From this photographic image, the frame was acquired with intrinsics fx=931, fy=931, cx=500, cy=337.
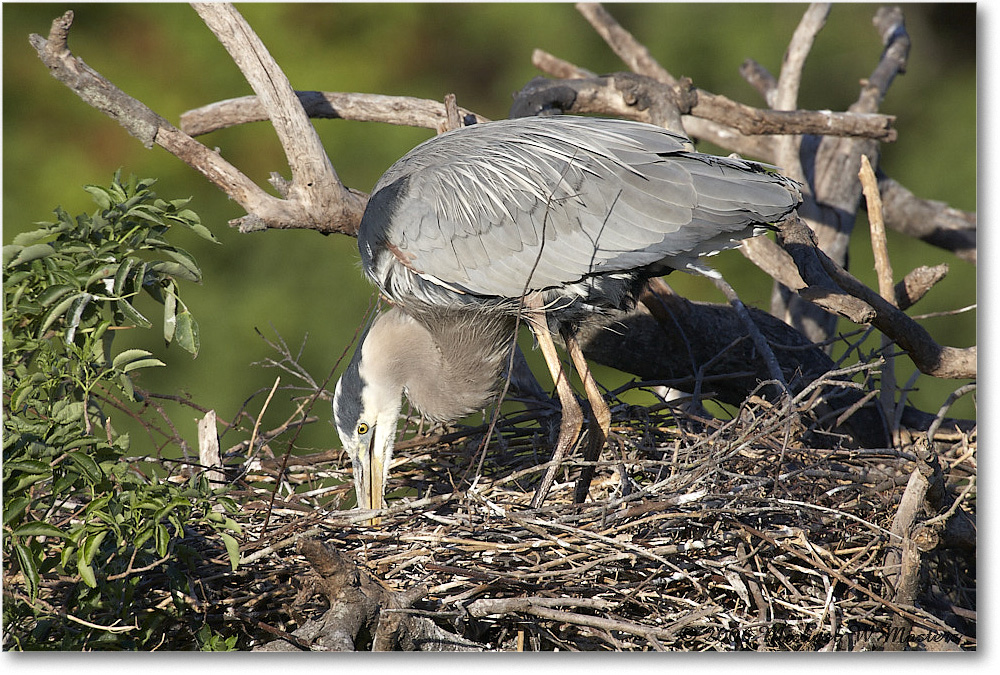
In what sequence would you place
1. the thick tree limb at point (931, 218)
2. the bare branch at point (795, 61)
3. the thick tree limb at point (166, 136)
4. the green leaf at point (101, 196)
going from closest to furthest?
the green leaf at point (101, 196)
the thick tree limb at point (166, 136)
the bare branch at point (795, 61)
the thick tree limb at point (931, 218)

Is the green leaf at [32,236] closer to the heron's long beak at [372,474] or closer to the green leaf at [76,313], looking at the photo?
the green leaf at [76,313]

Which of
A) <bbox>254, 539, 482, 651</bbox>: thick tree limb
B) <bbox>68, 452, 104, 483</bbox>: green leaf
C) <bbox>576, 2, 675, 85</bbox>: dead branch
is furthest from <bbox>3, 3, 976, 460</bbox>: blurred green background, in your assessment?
<bbox>68, 452, 104, 483</bbox>: green leaf

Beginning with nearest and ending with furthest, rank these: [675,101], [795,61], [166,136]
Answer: [166,136]
[675,101]
[795,61]

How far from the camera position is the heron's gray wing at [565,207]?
2033 millimetres

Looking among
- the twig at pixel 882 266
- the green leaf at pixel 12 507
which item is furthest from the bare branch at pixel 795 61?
the green leaf at pixel 12 507

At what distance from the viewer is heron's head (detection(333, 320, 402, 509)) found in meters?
2.39

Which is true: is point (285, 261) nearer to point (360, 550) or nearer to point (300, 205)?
point (300, 205)

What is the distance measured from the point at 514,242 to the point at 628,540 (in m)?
0.71

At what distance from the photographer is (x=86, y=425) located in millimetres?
1610

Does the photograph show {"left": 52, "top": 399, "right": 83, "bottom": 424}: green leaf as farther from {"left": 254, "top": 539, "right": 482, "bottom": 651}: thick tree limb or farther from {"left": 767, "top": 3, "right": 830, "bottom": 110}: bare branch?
{"left": 767, "top": 3, "right": 830, "bottom": 110}: bare branch

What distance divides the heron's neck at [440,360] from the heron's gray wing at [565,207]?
0.31m

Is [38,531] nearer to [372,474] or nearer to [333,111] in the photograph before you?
[372,474]

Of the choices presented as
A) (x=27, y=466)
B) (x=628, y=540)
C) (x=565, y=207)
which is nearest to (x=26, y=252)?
(x=27, y=466)

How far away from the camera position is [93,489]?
5.15 feet
